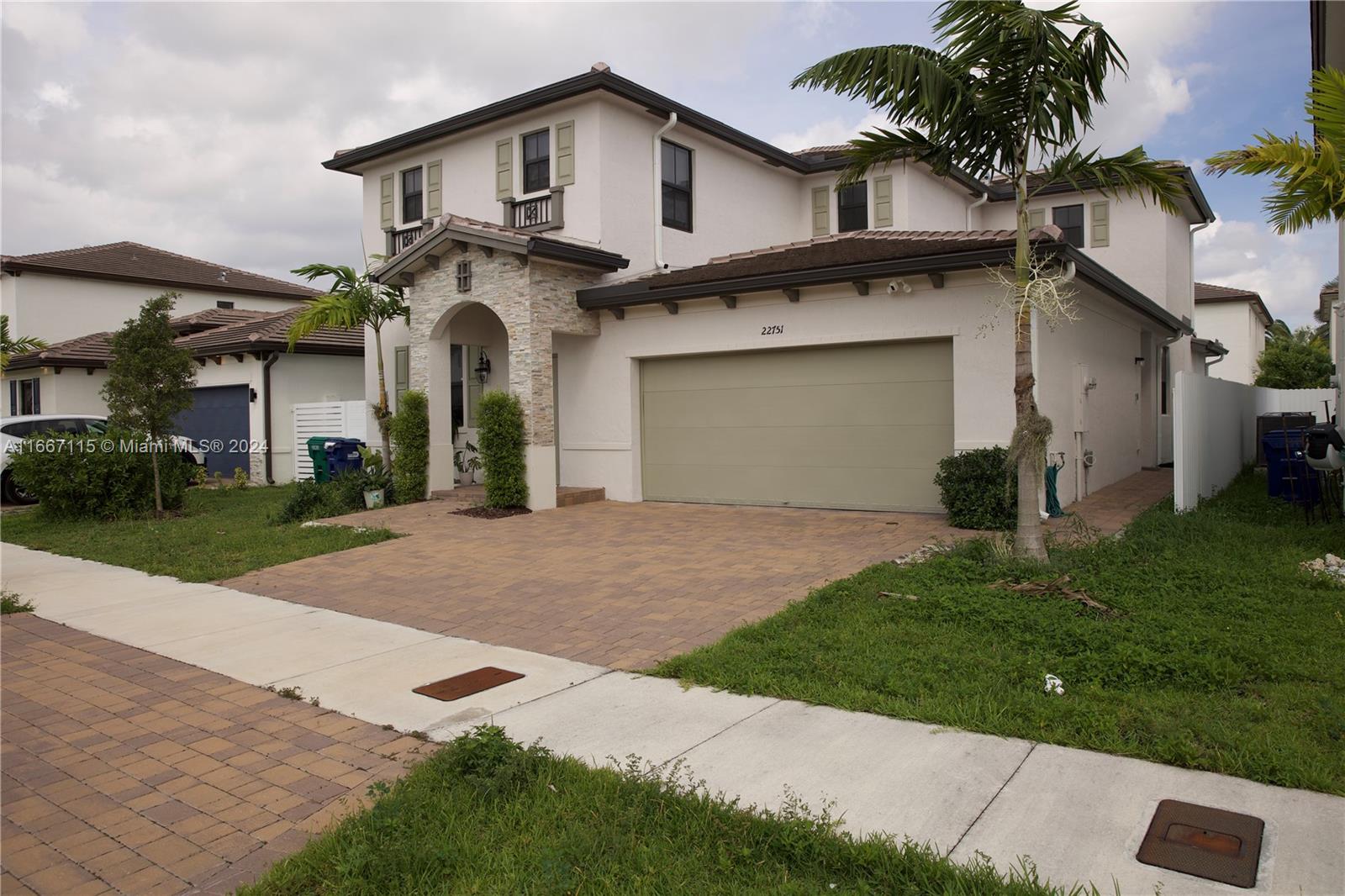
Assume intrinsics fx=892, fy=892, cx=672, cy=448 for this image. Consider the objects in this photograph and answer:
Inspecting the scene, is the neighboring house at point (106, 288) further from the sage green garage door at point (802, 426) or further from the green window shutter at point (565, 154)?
the sage green garage door at point (802, 426)

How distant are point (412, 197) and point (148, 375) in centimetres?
692

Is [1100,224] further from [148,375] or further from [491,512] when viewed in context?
[148,375]

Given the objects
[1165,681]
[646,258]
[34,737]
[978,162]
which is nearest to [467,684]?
[34,737]

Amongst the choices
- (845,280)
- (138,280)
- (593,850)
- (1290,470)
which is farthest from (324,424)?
(593,850)

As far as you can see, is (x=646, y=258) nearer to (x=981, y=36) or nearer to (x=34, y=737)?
(x=981, y=36)

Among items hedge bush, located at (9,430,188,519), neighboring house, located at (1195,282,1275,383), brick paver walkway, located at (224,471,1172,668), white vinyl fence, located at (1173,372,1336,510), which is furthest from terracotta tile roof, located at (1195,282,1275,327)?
hedge bush, located at (9,430,188,519)

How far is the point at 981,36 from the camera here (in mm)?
8477

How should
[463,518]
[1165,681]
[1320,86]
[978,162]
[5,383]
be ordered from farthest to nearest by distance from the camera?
[5,383]
[463,518]
[978,162]
[1320,86]
[1165,681]

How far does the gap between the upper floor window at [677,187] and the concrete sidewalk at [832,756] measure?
465 inches

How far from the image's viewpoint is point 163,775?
4633 millimetres

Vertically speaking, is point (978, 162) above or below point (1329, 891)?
above

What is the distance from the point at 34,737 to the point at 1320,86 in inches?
403

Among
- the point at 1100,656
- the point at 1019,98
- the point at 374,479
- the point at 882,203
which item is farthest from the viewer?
the point at 882,203

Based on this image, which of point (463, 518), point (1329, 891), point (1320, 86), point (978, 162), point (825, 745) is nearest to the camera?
point (1329, 891)
